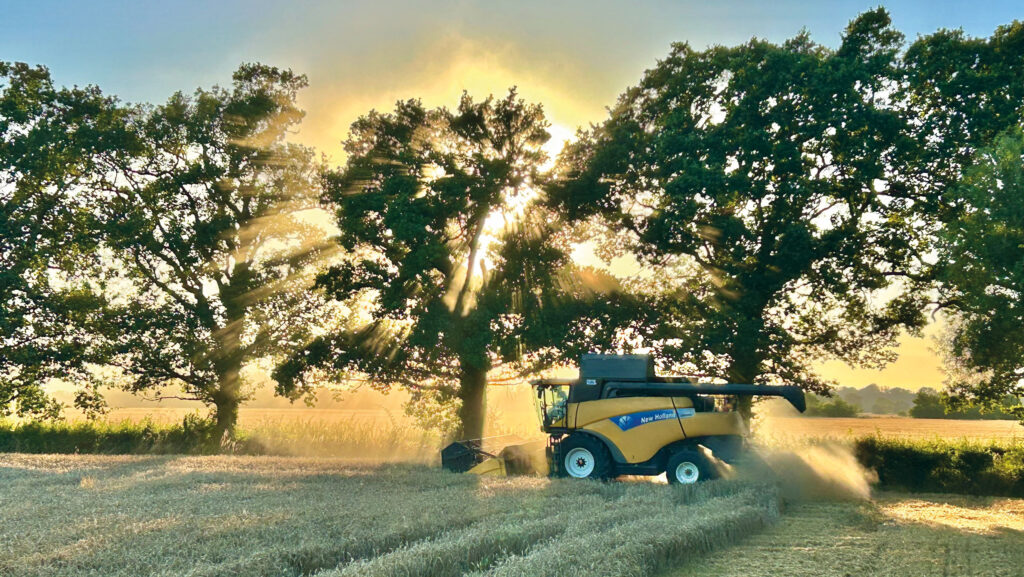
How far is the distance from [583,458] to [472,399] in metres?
8.55

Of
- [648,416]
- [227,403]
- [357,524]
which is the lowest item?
[357,524]

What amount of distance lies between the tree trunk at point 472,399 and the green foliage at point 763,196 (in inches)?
248

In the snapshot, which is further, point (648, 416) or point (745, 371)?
point (745, 371)

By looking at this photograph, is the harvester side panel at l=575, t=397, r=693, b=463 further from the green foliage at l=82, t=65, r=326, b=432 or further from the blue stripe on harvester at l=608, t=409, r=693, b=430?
the green foliage at l=82, t=65, r=326, b=432

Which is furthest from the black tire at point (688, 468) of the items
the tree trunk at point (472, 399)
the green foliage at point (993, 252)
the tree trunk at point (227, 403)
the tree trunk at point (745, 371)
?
the tree trunk at point (227, 403)

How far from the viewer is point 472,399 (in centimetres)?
2459

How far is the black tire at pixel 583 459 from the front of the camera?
16.4 m

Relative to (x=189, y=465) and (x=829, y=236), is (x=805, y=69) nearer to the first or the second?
(x=829, y=236)

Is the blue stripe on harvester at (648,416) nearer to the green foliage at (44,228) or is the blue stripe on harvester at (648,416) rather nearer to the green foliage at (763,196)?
the green foliage at (763,196)

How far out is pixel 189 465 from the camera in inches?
698

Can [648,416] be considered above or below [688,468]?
above

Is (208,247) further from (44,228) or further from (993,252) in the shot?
(993,252)

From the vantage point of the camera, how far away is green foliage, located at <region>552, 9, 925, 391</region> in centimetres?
2027

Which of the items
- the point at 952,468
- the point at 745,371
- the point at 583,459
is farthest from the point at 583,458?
the point at 952,468
